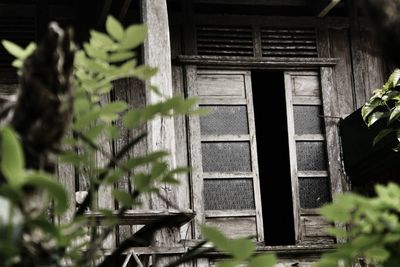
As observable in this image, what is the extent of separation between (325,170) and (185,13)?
7.35 ft

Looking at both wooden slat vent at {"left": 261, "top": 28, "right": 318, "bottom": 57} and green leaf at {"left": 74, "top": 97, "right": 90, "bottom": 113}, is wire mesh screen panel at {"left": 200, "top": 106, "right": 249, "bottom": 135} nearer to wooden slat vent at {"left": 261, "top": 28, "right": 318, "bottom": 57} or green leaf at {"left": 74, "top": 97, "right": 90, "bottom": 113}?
wooden slat vent at {"left": 261, "top": 28, "right": 318, "bottom": 57}

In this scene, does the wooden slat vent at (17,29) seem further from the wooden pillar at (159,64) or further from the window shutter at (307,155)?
the window shutter at (307,155)

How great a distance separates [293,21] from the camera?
8.69 m

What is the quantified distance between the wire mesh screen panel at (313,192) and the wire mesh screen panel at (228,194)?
58 cm

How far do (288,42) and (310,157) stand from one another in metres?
1.29

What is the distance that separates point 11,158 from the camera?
72 cm

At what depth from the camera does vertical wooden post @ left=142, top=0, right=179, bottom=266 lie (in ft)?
18.6

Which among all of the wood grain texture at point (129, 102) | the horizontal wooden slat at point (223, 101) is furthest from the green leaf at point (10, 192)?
the horizontal wooden slat at point (223, 101)

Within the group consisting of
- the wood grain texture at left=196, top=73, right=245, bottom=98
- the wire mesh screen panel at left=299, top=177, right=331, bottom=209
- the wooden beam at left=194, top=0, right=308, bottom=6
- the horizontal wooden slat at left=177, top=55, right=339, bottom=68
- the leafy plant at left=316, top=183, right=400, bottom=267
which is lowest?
the leafy plant at left=316, top=183, right=400, bottom=267

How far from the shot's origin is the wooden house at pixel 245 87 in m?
7.82

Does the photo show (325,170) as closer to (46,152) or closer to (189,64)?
(189,64)

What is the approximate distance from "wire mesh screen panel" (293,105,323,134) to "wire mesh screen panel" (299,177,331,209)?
52 centimetres

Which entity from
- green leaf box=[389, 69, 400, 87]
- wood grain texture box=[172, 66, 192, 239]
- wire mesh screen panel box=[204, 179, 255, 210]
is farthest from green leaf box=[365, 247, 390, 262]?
wire mesh screen panel box=[204, 179, 255, 210]

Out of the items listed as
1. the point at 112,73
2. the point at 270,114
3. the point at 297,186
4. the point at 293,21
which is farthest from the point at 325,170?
the point at 112,73
